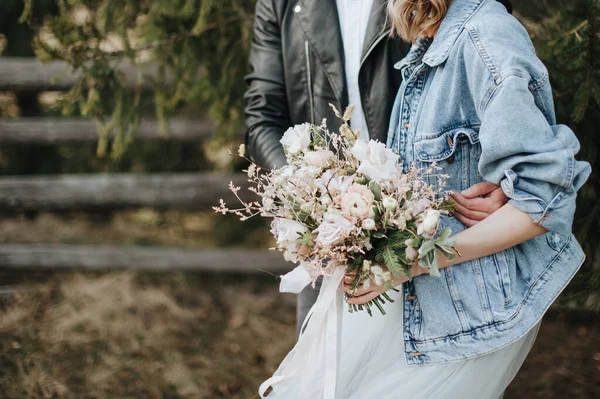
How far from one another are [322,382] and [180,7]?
2.33m

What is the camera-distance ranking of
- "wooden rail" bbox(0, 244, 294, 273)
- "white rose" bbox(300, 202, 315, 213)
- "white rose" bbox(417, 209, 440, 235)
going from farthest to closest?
"wooden rail" bbox(0, 244, 294, 273)
"white rose" bbox(300, 202, 315, 213)
"white rose" bbox(417, 209, 440, 235)

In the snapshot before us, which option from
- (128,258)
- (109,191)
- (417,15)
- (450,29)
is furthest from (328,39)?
(128,258)

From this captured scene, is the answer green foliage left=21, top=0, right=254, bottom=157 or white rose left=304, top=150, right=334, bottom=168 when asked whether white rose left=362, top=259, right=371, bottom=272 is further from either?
green foliage left=21, top=0, right=254, bottom=157

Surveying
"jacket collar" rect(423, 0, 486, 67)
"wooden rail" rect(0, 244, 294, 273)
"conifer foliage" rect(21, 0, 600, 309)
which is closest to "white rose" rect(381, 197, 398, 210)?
"jacket collar" rect(423, 0, 486, 67)

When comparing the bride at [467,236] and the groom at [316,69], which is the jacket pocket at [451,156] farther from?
the groom at [316,69]

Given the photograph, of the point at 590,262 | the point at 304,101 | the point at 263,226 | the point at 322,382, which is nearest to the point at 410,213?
the point at 322,382

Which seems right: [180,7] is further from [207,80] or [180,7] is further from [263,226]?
[263,226]

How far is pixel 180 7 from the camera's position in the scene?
3314mm

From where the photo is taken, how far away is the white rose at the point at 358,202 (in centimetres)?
149

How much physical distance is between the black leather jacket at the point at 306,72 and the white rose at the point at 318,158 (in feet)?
1.92

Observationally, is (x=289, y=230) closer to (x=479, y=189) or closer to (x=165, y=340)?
(x=479, y=189)

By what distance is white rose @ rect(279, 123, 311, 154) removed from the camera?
66.0 inches

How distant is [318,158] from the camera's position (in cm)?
160

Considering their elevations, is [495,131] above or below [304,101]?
above
